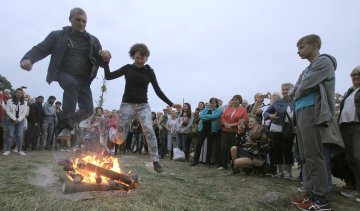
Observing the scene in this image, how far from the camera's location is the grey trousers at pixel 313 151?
4.38 meters

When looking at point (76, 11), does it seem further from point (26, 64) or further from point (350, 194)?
point (350, 194)

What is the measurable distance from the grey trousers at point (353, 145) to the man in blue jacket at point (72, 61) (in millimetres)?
4355

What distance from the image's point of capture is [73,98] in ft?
14.8

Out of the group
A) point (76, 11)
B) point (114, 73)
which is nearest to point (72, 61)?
point (76, 11)

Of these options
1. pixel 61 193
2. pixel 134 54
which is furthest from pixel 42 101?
pixel 61 193

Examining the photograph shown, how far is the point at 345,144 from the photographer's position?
556cm

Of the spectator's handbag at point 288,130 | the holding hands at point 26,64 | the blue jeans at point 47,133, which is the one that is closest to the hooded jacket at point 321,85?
the spectator's handbag at point 288,130

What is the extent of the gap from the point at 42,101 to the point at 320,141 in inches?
443

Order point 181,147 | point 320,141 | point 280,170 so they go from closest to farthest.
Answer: point 320,141
point 280,170
point 181,147

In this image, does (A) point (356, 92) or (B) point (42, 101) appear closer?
(A) point (356, 92)

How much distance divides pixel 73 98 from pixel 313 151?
3584 millimetres

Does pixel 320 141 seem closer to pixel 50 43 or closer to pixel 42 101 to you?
pixel 50 43

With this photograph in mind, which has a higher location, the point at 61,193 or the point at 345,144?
the point at 345,144

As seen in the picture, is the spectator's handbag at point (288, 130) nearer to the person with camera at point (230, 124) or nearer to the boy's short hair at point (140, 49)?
the person with camera at point (230, 124)
